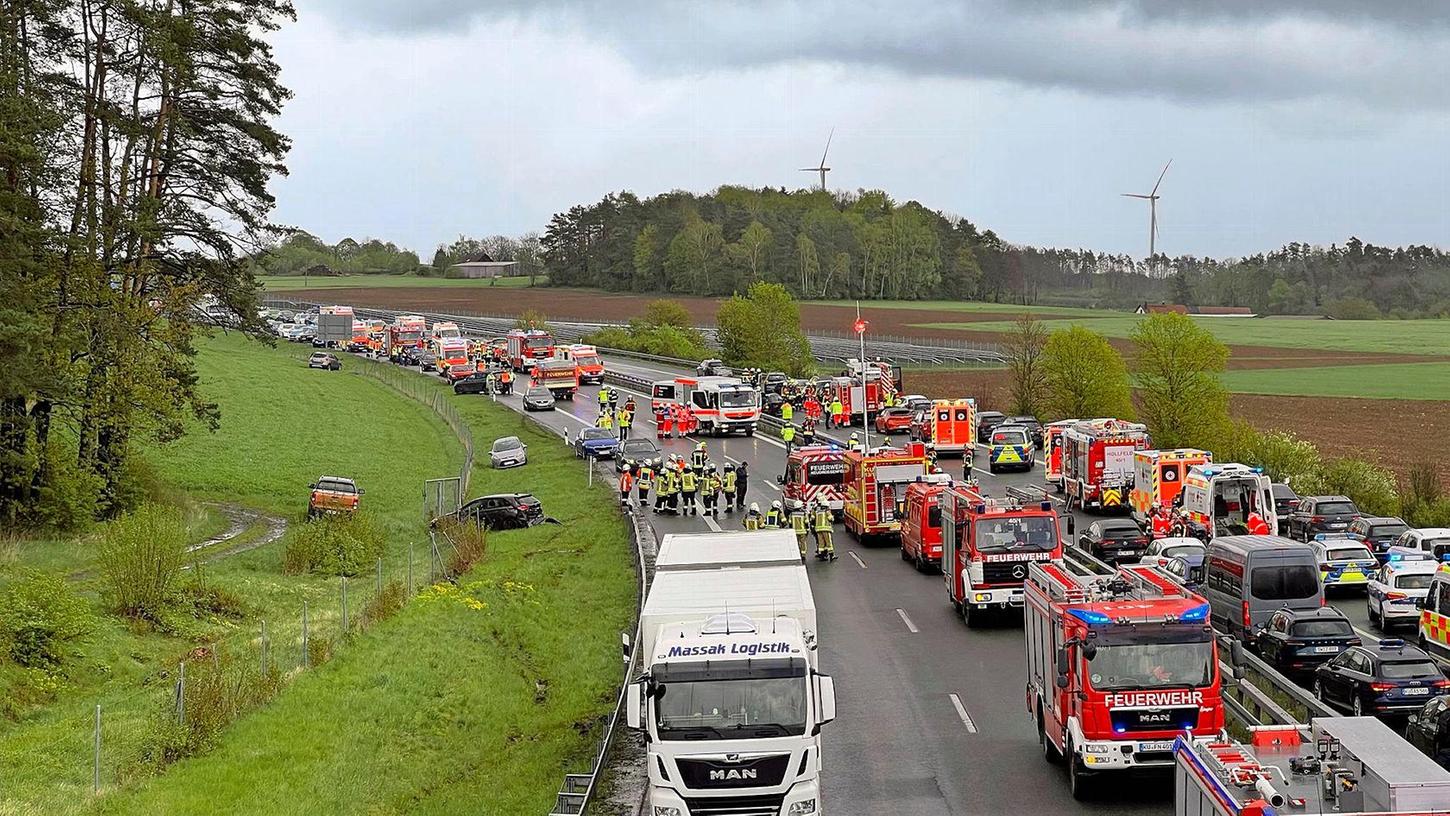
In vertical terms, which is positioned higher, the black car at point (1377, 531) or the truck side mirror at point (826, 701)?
the truck side mirror at point (826, 701)

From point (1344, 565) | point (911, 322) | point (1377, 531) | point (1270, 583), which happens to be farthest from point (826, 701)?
point (911, 322)

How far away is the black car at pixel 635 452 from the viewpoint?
195 ft

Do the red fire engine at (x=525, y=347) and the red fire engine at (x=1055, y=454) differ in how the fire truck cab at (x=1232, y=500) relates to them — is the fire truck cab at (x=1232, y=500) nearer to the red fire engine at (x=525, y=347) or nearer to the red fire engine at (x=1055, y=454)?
the red fire engine at (x=1055, y=454)

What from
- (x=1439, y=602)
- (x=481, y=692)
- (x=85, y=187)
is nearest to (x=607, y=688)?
(x=481, y=692)

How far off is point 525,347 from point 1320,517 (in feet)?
239

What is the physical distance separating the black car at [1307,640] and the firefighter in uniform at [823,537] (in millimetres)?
14315

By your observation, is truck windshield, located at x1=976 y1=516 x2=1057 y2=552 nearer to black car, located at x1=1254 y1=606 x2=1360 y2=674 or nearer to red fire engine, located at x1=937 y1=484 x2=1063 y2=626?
red fire engine, located at x1=937 y1=484 x2=1063 y2=626

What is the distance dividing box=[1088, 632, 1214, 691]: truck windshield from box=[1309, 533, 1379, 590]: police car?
19.1 meters

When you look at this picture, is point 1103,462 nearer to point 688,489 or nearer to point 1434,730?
point 688,489

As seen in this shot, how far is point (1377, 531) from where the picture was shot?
4025cm

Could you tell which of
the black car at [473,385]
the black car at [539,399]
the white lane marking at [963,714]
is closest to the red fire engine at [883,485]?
the white lane marking at [963,714]

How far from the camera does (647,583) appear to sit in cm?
3167

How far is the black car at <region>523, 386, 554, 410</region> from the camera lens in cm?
8400

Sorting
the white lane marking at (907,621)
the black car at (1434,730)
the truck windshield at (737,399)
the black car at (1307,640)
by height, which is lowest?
the white lane marking at (907,621)
